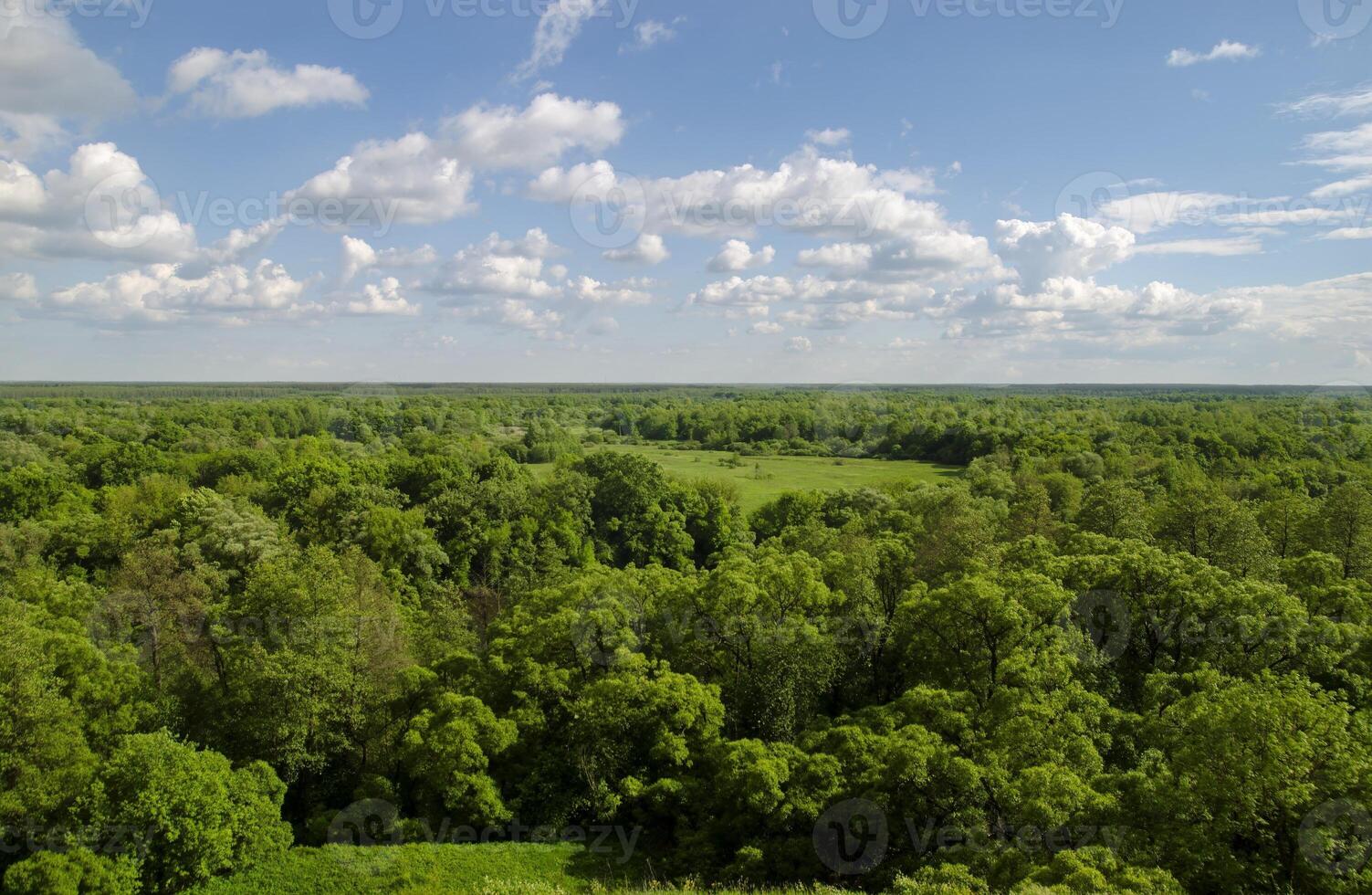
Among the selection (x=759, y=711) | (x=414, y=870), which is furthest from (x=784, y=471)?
(x=414, y=870)

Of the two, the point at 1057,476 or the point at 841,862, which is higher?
A: the point at 1057,476

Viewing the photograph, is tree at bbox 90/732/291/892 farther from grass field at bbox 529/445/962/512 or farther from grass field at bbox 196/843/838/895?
grass field at bbox 529/445/962/512

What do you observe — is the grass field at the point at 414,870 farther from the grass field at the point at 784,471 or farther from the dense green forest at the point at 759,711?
the grass field at the point at 784,471

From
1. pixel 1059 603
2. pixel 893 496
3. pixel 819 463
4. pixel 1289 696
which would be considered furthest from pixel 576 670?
pixel 819 463

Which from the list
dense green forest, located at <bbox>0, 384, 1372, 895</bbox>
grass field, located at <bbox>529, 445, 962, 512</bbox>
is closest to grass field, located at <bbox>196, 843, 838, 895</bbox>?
dense green forest, located at <bbox>0, 384, 1372, 895</bbox>

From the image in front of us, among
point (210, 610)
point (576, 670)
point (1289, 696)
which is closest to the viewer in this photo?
point (1289, 696)

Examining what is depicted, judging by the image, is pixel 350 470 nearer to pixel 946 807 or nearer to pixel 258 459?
pixel 258 459
